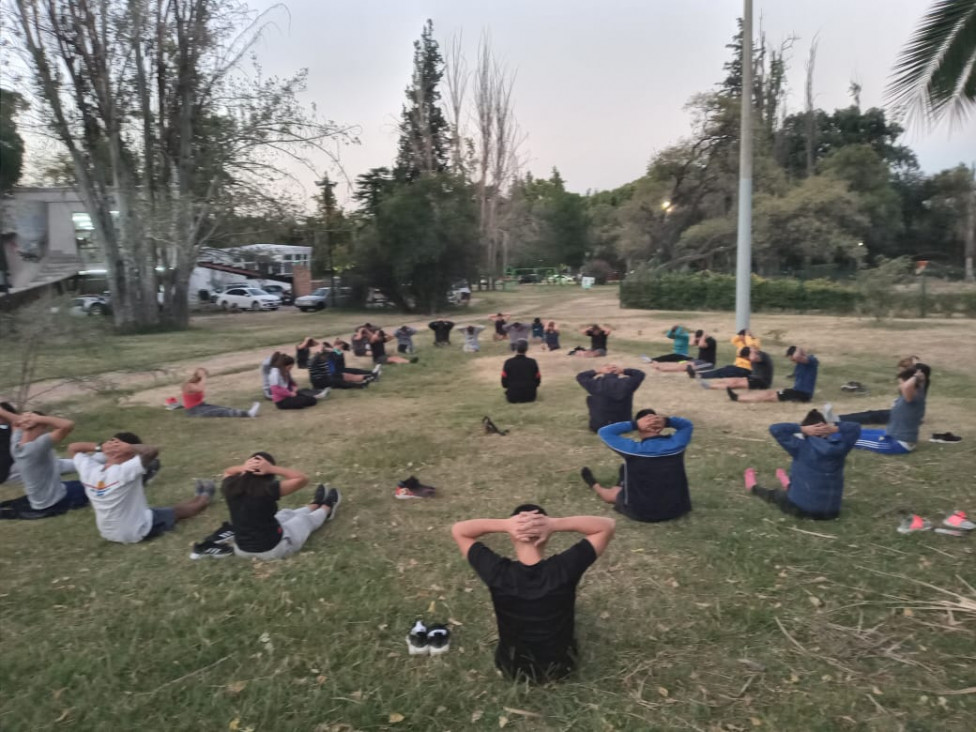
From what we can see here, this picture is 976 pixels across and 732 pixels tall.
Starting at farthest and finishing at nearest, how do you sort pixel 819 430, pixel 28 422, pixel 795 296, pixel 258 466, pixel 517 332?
pixel 795 296 → pixel 517 332 → pixel 28 422 → pixel 819 430 → pixel 258 466

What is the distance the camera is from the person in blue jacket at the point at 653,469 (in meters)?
5.91

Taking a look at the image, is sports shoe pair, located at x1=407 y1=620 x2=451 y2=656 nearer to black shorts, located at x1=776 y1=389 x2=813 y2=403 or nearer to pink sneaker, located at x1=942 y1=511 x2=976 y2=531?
pink sneaker, located at x1=942 y1=511 x2=976 y2=531

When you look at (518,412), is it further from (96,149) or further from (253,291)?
(253,291)

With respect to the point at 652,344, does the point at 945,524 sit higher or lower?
lower

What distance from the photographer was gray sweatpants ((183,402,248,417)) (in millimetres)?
11234

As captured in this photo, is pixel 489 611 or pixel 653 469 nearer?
pixel 489 611

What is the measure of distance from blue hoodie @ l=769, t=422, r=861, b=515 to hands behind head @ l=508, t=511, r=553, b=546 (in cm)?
328

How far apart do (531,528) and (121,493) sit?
4049 mm

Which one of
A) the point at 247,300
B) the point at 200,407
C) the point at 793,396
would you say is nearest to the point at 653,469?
the point at 793,396

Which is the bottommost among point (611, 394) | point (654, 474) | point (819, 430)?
point (654, 474)

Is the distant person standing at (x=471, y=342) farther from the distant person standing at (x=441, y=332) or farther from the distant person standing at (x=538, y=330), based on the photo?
the distant person standing at (x=538, y=330)

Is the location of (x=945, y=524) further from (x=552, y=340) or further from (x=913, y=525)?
(x=552, y=340)

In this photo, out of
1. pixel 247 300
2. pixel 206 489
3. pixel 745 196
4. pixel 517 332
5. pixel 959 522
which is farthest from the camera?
pixel 247 300

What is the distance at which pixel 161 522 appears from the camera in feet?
20.5
